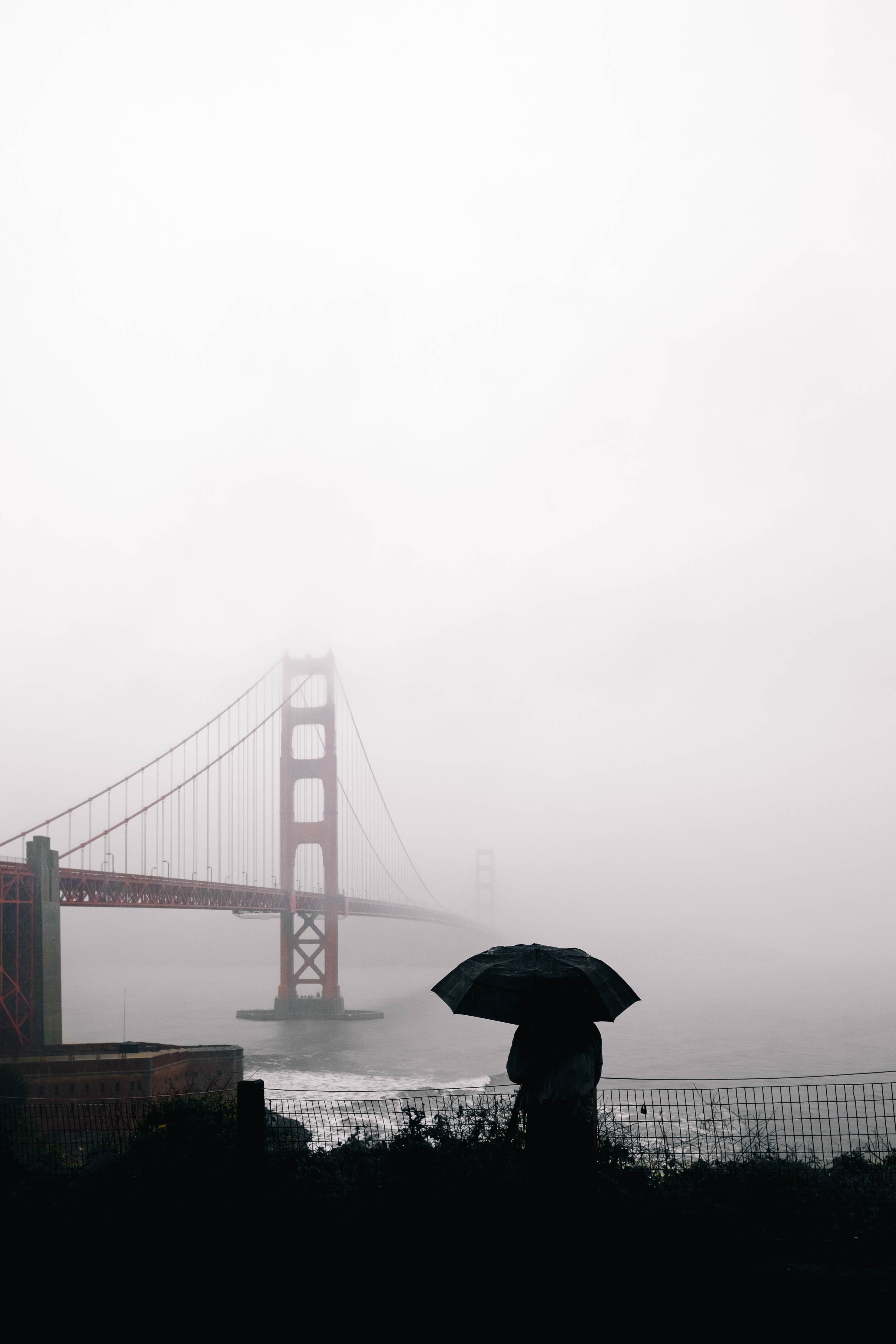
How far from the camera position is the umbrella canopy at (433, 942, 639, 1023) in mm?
5918

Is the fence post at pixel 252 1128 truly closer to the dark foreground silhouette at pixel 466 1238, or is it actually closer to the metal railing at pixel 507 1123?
the dark foreground silhouette at pixel 466 1238

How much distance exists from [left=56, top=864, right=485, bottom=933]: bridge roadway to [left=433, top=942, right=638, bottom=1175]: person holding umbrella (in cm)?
2568

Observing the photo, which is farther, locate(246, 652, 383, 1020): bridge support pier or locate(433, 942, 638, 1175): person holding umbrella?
locate(246, 652, 383, 1020): bridge support pier

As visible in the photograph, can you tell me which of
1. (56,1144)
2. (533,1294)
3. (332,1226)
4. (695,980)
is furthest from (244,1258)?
(695,980)

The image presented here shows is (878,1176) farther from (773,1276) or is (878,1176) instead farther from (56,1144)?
(56,1144)

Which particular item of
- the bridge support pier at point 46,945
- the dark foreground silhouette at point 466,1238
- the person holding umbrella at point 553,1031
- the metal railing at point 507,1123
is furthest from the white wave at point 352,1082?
the person holding umbrella at point 553,1031

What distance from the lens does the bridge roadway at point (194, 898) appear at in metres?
32.5

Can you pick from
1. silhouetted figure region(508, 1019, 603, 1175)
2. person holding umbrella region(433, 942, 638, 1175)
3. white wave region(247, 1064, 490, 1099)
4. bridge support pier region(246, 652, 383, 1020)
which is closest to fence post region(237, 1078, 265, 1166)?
person holding umbrella region(433, 942, 638, 1175)

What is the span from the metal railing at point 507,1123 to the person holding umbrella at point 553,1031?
0.90 m

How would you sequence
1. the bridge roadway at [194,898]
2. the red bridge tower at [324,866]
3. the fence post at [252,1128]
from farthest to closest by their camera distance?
1. the red bridge tower at [324,866]
2. the bridge roadway at [194,898]
3. the fence post at [252,1128]

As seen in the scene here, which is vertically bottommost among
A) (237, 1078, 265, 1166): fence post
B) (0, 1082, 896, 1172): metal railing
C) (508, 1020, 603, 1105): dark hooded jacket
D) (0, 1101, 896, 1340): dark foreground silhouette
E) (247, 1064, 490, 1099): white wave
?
(247, 1064, 490, 1099): white wave

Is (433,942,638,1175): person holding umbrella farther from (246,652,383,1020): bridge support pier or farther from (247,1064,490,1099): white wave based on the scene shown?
(246,652,383,1020): bridge support pier

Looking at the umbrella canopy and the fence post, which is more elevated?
the umbrella canopy

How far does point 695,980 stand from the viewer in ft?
412
